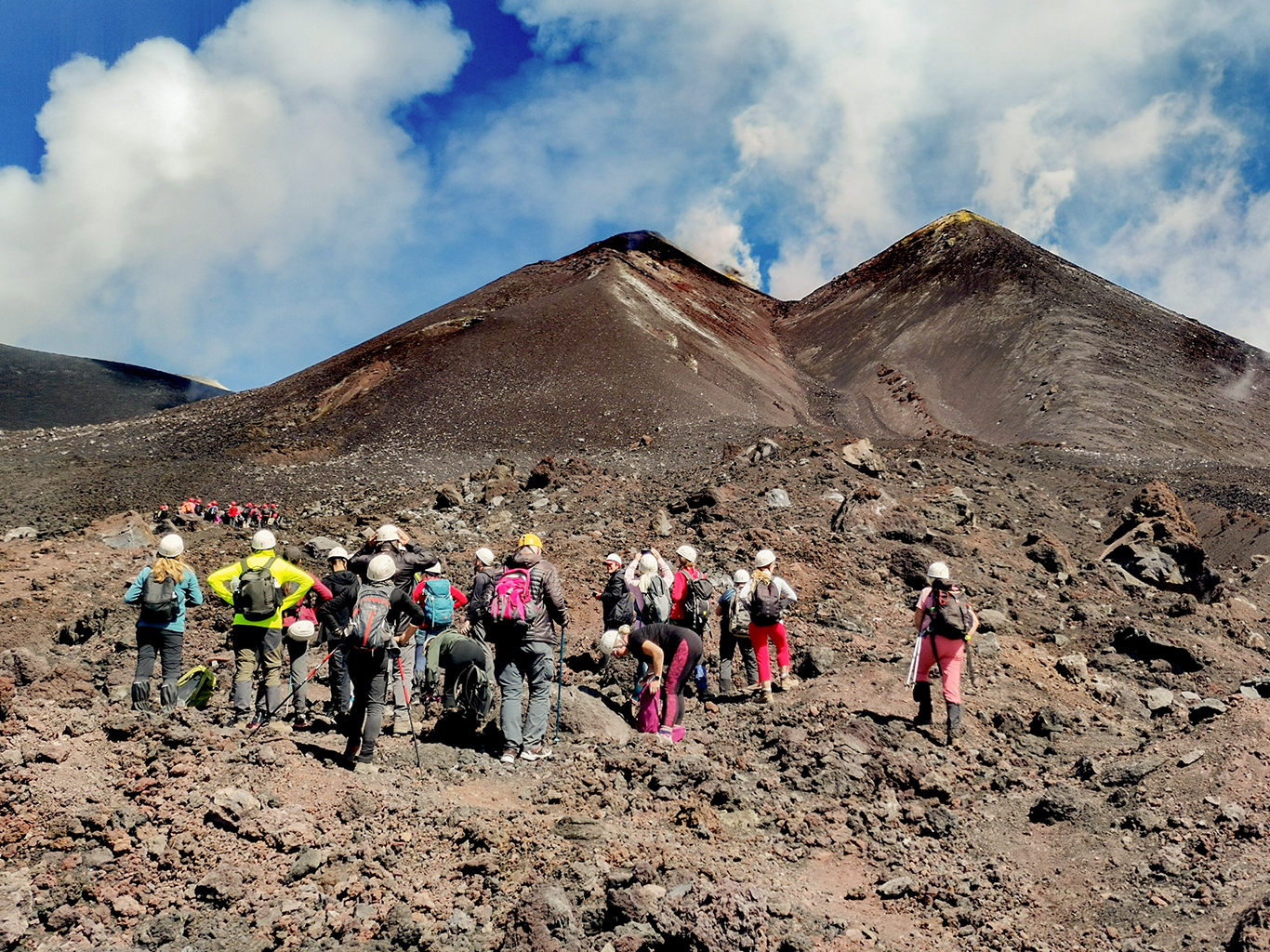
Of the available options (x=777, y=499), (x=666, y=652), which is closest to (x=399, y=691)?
(x=666, y=652)

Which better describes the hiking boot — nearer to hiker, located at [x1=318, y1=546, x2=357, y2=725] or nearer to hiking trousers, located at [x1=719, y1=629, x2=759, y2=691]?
hiking trousers, located at [x1=719, y1=629, x2=759, y2=691]

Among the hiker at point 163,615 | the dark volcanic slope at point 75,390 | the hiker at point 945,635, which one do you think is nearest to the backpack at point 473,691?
the hiker at point 163,615

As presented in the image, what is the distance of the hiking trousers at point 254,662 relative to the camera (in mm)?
7020

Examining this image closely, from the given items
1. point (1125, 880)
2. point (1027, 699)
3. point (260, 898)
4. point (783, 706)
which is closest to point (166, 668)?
point (260, 898)

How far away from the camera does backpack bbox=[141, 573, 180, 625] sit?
6812mm

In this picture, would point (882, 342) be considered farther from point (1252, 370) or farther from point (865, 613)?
point (865, 613)

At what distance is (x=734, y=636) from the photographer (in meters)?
8.88

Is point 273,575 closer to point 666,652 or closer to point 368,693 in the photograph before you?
point 368,693

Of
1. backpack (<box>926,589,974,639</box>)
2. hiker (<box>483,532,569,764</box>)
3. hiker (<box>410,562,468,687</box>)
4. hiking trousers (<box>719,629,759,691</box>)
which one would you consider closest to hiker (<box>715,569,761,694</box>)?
hiking trousers (<box>719,629,759,691</box>)

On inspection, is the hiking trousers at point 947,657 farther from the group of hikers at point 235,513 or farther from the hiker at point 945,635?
the group of hikers at point 235,513

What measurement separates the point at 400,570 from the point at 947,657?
16.4 ft

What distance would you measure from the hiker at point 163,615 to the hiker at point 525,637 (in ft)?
8.45

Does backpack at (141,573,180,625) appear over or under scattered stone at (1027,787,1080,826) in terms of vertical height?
over

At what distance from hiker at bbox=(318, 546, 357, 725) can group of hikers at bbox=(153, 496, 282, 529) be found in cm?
1374
